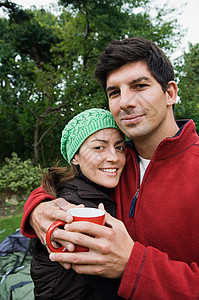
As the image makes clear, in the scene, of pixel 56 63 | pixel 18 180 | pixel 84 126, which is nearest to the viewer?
pixel 84 126

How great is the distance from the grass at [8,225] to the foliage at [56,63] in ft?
9.31

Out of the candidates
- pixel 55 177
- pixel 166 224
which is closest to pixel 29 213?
pixel 55 177

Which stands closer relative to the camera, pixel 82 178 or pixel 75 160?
pixel 82 178

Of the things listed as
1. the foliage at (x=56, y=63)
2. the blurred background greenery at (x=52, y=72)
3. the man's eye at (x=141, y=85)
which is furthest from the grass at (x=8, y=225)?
the man's eye at (x=141, y=85)

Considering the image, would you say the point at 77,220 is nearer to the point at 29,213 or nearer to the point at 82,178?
the point at 29,213

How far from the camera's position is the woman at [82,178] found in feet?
4.11

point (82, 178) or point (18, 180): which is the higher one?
point (82, 178)

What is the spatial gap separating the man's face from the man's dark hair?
0.13 feet

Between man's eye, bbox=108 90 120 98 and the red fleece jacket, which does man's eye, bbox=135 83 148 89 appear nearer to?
man's eye, bbox=108 90 120 98

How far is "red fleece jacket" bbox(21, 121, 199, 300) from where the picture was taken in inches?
37.0

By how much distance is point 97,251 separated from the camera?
928 millimetres

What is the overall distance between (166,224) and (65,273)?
65 cm

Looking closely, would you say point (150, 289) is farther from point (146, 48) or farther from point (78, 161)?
point (146, 48)

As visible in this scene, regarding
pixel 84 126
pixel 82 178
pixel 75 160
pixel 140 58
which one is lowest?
pixel 82 178
